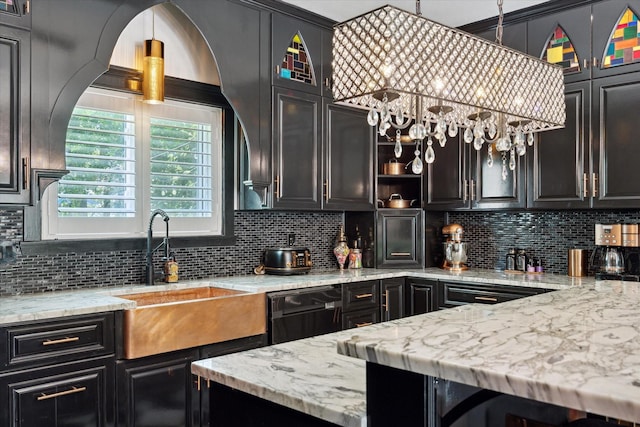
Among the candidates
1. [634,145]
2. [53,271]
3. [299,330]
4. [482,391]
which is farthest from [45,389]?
[634,145]

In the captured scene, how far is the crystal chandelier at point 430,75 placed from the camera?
5.89ft

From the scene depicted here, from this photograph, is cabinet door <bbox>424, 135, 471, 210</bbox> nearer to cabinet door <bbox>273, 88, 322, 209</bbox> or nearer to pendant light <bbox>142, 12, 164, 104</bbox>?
cabinet door <bbox>273, 88, 322, 209</bbox>

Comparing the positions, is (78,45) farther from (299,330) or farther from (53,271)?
(299,330)

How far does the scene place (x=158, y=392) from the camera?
2.90 m

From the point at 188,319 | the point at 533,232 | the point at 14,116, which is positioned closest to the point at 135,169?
the point at 14,116

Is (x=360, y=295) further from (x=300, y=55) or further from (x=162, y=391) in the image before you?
(x=300, y=55)

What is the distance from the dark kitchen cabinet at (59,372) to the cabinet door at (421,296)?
7.72 feet

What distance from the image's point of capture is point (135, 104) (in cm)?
354

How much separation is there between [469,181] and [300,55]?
1.63m

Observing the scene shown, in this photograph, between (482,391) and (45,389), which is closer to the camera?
(482,391)

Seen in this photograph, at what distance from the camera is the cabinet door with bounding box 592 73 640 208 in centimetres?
363

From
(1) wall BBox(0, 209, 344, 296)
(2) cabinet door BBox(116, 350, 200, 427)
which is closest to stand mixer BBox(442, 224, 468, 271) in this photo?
(1) wall BBox(0, 209, 344, 296)

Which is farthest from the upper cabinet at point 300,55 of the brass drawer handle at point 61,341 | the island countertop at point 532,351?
the island countertop at point 532,351

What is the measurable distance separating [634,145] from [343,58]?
258 centimetres
